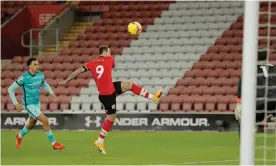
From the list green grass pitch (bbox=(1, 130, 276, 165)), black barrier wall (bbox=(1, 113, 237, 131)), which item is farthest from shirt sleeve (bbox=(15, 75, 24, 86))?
black barrier wall (bbox=(1, 113, 237, 131))

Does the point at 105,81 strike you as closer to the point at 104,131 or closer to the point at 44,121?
the point at 104,131

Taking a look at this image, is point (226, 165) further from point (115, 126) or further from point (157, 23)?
point (157, 23)

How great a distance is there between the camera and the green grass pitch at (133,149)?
36.4 ft

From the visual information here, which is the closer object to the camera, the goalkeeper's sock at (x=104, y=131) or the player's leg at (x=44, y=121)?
the goalkeeper's sock at (x=104, y=131)

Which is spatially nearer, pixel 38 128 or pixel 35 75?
pixel 35 75

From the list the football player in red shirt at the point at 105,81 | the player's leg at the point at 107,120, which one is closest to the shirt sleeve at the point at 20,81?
the football player in red shirt at the point at 105,81

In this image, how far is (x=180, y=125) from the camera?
63.8 feet

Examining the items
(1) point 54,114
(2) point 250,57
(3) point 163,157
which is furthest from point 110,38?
(2) point 250,57

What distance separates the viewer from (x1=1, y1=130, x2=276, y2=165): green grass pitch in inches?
437

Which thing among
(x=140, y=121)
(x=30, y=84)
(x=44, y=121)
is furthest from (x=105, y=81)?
(x=140, y=121)

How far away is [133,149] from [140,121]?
241 inches

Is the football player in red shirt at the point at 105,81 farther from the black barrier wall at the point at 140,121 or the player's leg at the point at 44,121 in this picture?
the black barrier wall at the point at 140,121

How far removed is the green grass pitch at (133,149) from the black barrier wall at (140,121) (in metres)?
0.85

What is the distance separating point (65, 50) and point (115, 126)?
5.28 meters
